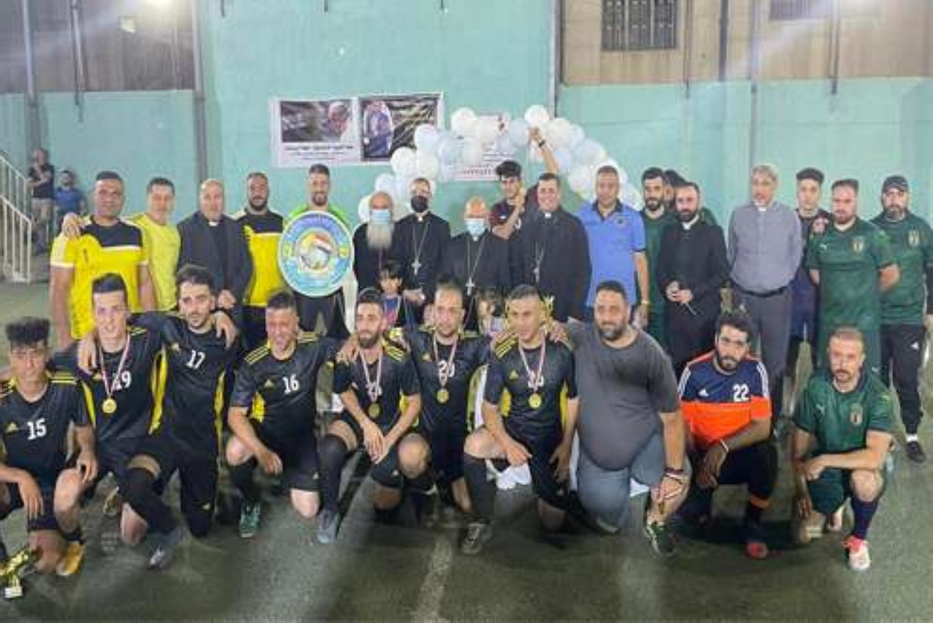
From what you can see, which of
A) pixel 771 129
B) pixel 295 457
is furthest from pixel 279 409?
pixel 771 129

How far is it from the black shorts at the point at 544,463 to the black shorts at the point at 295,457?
97 centimetres

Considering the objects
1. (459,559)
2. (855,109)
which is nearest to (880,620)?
(459,559)

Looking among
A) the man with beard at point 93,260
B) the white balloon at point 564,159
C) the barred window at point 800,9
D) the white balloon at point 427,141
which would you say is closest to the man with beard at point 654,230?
the white balloon at point 564,159

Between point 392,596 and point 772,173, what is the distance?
364 centimetres

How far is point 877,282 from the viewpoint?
5.39m

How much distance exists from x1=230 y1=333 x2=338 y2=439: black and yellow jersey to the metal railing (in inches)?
376

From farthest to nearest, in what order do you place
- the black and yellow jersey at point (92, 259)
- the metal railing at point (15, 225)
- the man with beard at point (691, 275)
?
the metal railing at point (15, 225)
the man with beard at point (691, 275)
the black and yellow jersey at point (92, 259)

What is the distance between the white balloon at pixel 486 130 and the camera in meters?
8.92

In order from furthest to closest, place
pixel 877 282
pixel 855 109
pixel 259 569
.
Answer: pixel 855 109, pixel 877 282, pixel 259 569

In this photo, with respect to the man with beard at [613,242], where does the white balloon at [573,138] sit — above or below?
above

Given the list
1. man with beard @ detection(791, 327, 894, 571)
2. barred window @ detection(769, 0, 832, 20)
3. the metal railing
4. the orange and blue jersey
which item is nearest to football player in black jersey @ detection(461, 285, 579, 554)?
the orange and blue jersey

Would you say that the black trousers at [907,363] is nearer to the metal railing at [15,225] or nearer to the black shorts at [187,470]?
the black shorts at [187,470]

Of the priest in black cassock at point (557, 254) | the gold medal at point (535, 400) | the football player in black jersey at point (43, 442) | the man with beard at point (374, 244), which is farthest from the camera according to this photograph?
the man with beard at point (374, 244)

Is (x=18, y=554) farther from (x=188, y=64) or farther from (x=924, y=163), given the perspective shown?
(x=924, y=163)
